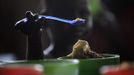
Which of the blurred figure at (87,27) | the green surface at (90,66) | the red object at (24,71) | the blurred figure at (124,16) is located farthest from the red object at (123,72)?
the blurred figure at (124,16)

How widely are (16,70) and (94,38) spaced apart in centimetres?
48

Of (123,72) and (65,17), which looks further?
(65,17)

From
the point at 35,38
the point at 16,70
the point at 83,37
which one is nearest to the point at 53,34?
the point at 83,37

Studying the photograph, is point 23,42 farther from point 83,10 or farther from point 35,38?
point 35,38

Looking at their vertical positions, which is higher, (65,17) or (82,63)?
(65,17)

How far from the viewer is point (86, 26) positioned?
0.64 m

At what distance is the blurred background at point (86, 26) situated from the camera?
647 millimetres

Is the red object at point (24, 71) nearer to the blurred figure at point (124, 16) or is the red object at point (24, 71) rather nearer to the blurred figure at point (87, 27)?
the blurred figure at point (87, 27)

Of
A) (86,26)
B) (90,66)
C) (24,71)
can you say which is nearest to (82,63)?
(90,66)

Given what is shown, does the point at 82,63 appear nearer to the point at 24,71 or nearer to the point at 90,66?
the point at 90,66

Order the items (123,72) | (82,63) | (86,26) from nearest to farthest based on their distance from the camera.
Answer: (123,72) < (82,63) < (86,26)

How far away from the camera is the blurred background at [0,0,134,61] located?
0.65m

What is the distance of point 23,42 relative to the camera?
0.70 m

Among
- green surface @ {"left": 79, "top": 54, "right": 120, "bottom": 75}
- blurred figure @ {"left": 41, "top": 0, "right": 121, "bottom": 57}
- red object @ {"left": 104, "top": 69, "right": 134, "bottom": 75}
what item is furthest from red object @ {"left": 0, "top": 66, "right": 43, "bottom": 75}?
blurred figure @ {"left": 41, "top": 0, "right": 121, "bottom": 57}
